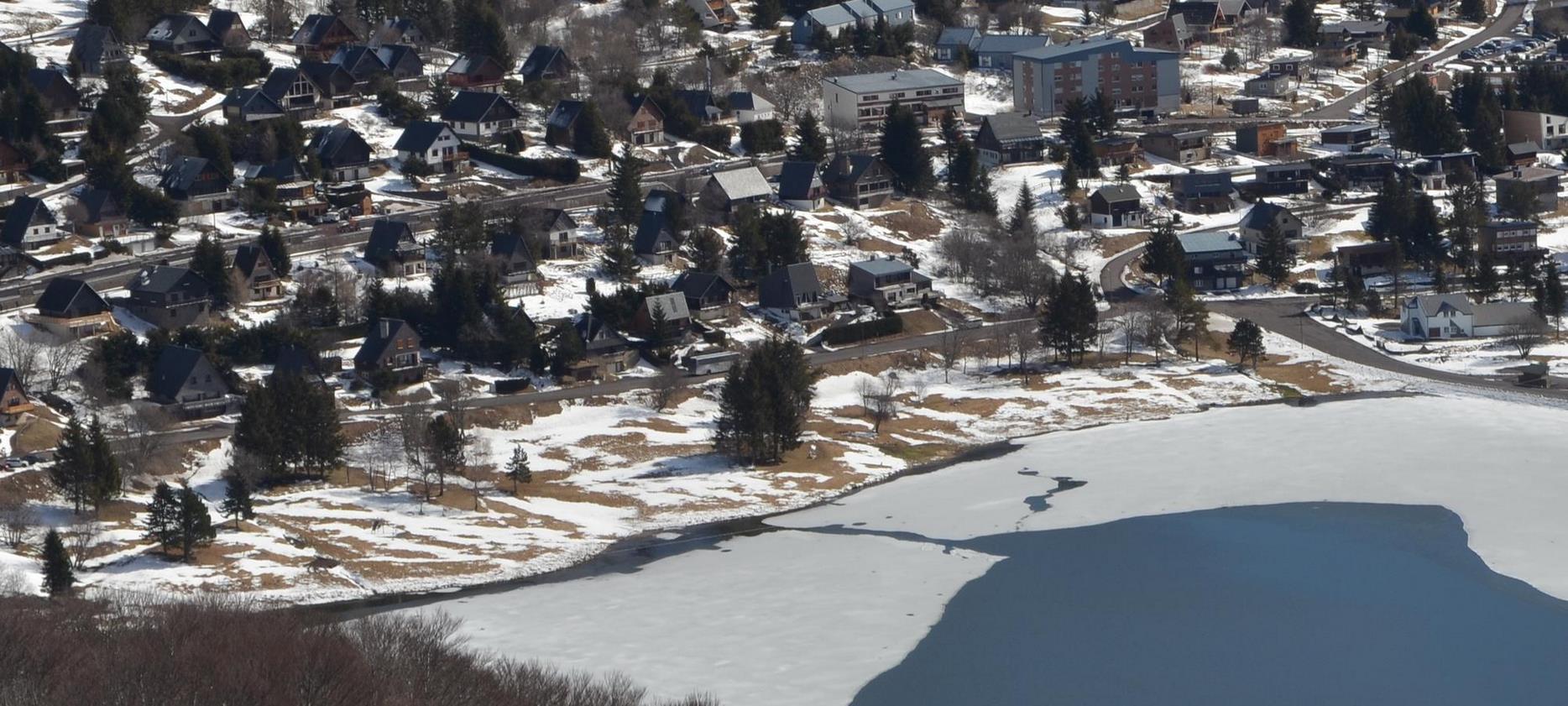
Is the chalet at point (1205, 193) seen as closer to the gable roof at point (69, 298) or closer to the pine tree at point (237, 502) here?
the gable roof at point (69, 298)

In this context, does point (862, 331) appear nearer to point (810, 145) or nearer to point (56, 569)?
point (810, 145)

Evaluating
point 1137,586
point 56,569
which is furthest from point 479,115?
point 1137,586

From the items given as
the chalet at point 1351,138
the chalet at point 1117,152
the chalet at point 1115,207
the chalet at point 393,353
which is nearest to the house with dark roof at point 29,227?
the chalet at point 393,353

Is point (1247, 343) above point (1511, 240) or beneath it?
beneath

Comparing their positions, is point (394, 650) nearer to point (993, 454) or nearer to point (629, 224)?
point (993, 454)

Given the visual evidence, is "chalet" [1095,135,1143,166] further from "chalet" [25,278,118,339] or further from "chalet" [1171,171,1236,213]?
"chalet" [25,278,118,339]

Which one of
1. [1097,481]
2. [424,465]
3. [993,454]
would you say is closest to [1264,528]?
[1097,481]
